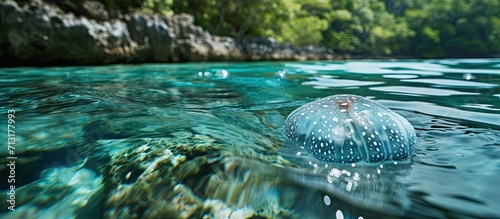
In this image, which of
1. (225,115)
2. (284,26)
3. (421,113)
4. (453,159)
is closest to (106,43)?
(225,115)

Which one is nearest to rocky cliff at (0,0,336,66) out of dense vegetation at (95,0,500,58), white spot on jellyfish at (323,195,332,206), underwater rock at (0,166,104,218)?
underwater rock at (0,166,104,218)

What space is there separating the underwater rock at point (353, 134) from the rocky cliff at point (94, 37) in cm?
950

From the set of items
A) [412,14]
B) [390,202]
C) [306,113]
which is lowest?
[390,202]

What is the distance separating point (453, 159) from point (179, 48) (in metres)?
11.9

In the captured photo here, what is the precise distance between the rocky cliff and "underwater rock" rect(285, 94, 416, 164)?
9.50 m

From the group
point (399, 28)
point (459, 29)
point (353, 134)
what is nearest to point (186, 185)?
point (353, 134)

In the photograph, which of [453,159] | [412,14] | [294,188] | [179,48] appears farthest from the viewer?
[412,14]

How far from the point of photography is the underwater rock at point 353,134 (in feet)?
4.88

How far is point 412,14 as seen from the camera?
102 feet

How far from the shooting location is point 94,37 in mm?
9602

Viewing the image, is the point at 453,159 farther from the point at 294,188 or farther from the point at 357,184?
the point at 294,188

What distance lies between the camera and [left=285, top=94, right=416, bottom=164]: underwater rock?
1488 millimetres

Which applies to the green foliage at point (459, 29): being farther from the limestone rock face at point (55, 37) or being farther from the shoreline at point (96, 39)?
the limestone rock face at point (55, 37)

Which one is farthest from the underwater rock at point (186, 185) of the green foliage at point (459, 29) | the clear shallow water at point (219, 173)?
the green foliage at point (459, 29)
